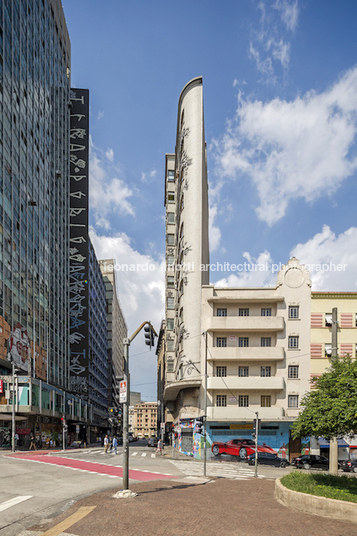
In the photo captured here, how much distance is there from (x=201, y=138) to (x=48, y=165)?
108 feet

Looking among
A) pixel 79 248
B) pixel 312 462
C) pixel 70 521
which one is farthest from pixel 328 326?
pixel 79 248

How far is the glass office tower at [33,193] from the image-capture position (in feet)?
172

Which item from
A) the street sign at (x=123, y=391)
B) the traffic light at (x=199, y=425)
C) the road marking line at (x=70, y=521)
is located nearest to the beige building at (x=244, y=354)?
the traffic light at (x=199, y=425)

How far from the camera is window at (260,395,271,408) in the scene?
43.7 meters

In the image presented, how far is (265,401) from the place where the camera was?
144 ft

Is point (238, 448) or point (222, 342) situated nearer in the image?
point (238, 448)

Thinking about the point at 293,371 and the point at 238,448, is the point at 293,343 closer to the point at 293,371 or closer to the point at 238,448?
the point at 293,371

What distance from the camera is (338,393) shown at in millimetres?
16016

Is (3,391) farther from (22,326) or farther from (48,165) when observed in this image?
(48,165)

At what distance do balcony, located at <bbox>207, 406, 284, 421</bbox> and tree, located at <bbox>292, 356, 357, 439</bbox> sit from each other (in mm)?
25091

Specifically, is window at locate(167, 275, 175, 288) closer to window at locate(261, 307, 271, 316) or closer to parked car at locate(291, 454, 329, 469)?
window at locate(261, 307, 271, 316)

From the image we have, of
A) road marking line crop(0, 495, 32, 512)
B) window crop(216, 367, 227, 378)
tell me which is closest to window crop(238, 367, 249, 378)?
window crop(216, 367, 227, 378)

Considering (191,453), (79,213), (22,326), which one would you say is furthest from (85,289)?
(191,453)

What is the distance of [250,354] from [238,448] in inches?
349
